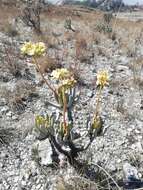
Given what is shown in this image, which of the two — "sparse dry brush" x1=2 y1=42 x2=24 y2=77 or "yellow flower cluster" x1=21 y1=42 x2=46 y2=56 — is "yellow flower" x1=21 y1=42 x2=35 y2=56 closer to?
"yellow flower cluster" x1=21 y1=42 x2=46 y2=56

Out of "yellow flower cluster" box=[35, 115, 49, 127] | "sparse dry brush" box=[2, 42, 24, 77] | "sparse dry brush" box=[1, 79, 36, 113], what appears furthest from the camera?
"sparse dry brush" box=[2, 42, 24, 77]

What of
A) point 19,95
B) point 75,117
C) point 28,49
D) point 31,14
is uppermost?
point 28,49

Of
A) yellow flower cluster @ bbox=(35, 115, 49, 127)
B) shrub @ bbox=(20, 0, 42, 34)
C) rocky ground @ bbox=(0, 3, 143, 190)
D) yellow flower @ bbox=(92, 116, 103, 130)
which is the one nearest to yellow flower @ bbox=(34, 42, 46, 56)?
yellow flower cluster @ bbox=(35, 115, 49, 127)

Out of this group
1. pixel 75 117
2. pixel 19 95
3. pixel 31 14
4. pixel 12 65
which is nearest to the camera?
pixel 75 117

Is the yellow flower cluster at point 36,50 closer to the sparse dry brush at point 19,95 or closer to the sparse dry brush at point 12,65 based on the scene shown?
the sparse dry brush at point 19,95

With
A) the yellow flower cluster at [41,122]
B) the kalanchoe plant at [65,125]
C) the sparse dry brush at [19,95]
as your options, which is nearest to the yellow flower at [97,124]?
the kalanchoe plant at [65,125]

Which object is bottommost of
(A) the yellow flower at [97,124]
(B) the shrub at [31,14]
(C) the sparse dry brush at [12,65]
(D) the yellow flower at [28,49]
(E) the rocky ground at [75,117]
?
(E) the rocky ground at [75,117]

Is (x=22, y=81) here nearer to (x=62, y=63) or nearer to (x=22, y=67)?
(x=22, y=67)

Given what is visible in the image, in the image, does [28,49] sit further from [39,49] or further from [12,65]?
[12,65]

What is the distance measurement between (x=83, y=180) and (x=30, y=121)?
1.59m

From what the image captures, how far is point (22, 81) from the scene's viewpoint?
6336mm

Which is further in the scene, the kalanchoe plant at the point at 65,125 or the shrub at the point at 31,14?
the shrub at the point at 31,14

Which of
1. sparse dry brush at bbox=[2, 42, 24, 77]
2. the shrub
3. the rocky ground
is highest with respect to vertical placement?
the shrub

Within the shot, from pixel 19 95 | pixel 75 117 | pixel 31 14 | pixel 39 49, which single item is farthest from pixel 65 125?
pixel 31 14
